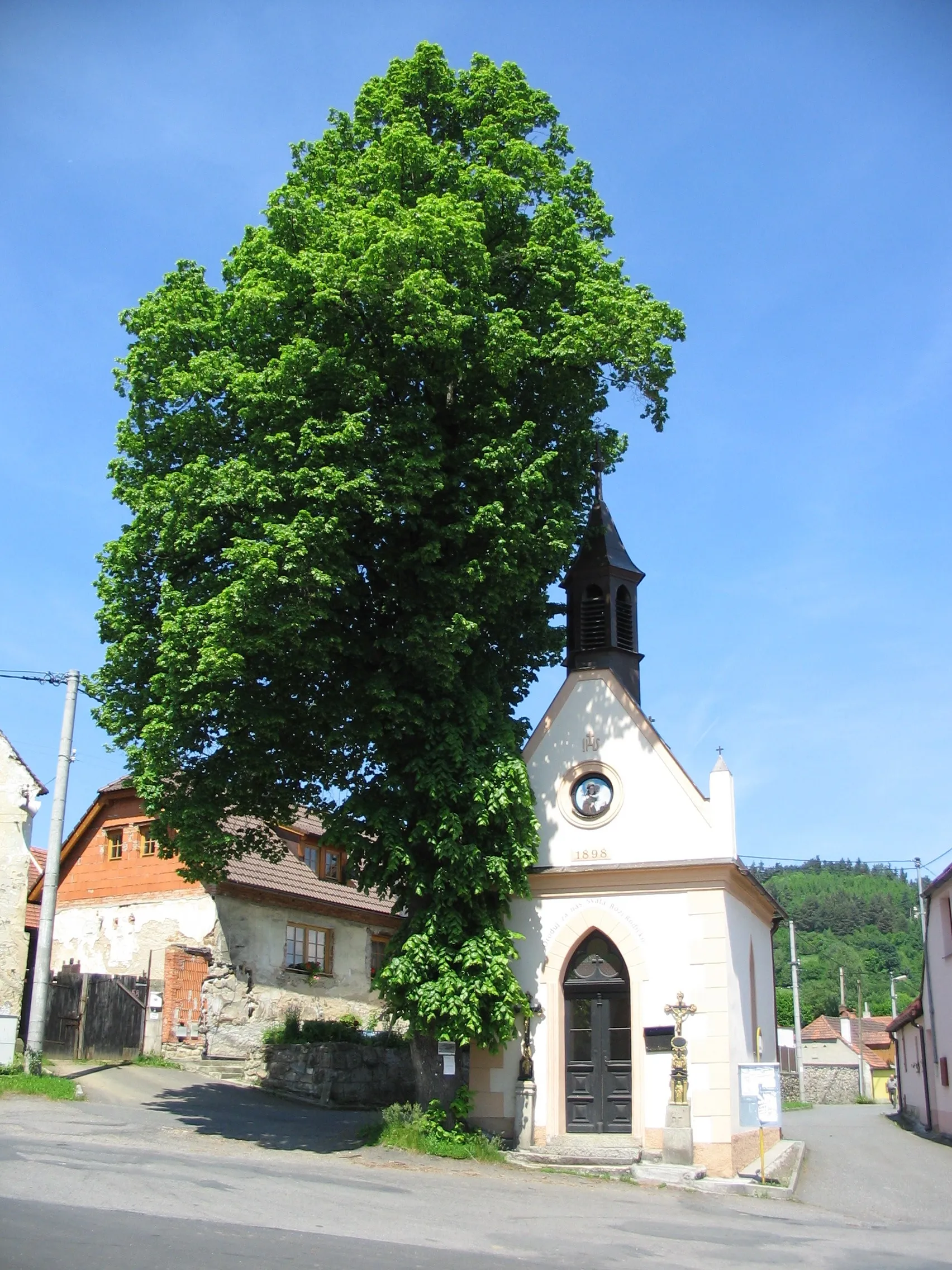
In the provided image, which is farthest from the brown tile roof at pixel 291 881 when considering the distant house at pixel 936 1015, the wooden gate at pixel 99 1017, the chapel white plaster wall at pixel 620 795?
Result: the distant house at pixel 936 1015

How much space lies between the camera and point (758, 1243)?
1155 centimetres

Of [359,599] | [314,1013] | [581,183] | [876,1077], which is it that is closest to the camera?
[359,599]

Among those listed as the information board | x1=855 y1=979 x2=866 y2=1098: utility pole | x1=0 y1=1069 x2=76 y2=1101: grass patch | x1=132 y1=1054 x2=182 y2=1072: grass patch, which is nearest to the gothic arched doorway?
the information board

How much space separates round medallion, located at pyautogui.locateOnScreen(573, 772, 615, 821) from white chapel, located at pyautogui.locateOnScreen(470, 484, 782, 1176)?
24 mm

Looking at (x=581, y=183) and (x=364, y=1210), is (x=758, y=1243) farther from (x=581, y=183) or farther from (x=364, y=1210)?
(x=581, y=183)

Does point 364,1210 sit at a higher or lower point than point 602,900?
lower

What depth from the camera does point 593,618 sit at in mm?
21875

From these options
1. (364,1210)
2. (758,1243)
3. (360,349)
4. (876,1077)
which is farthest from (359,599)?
(876,1077)

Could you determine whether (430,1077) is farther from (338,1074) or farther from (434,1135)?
(338,1074)

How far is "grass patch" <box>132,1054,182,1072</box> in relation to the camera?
24.9m

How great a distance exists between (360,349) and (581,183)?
559cm

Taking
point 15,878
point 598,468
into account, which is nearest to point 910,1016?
point 598,468

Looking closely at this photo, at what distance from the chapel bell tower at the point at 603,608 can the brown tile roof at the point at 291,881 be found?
8.98 meters

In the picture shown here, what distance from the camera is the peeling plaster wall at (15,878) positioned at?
25.2 m
